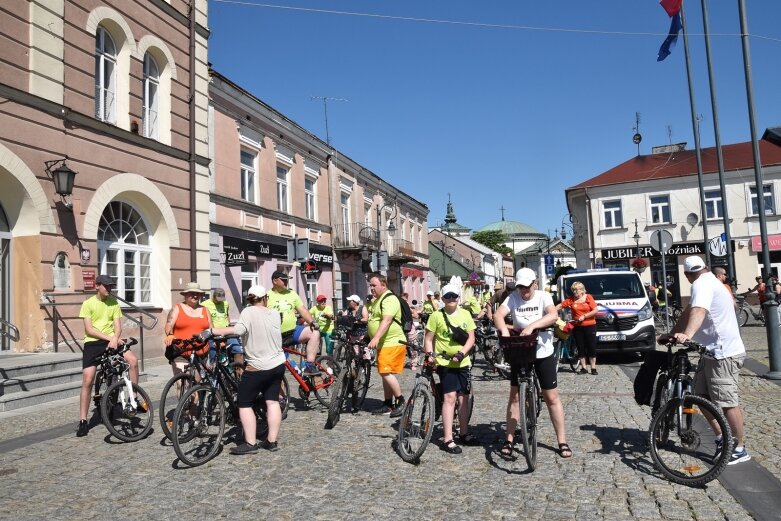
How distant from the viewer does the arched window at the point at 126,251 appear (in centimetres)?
1434

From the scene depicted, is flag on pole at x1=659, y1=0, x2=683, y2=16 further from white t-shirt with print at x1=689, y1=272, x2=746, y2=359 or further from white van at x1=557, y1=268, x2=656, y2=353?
white t-shirt with print at x1=689, y1=272, x2=746, y2=359

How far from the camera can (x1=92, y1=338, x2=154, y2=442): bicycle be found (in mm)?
6840

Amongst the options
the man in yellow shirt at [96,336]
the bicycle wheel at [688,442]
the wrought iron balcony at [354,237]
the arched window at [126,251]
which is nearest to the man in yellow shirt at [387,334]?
the man in yellow shirt at [96,336]

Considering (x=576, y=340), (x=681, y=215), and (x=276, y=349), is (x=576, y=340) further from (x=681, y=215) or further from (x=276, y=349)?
(x=681, y=215)

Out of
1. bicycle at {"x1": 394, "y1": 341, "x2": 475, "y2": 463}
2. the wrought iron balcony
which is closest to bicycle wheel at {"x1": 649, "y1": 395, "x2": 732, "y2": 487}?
bicycle at {"x1": 394, "y1": 341, "x2": 475, "y2": 463}

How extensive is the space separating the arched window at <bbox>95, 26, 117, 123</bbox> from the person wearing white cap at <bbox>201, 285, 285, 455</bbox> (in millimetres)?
9607

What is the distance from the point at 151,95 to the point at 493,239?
10423 centimetres

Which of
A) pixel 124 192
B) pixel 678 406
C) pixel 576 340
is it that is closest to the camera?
pixel 678 406

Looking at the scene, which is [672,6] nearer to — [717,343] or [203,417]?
[717,343]

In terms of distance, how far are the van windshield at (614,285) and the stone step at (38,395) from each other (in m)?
10.3

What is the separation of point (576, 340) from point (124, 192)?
10.2m

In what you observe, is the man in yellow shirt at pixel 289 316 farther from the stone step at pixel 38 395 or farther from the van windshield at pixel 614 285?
the van windshield at pixel 614 285

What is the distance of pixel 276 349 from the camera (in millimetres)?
6367

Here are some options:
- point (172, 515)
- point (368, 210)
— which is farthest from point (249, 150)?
point (172, 515)
